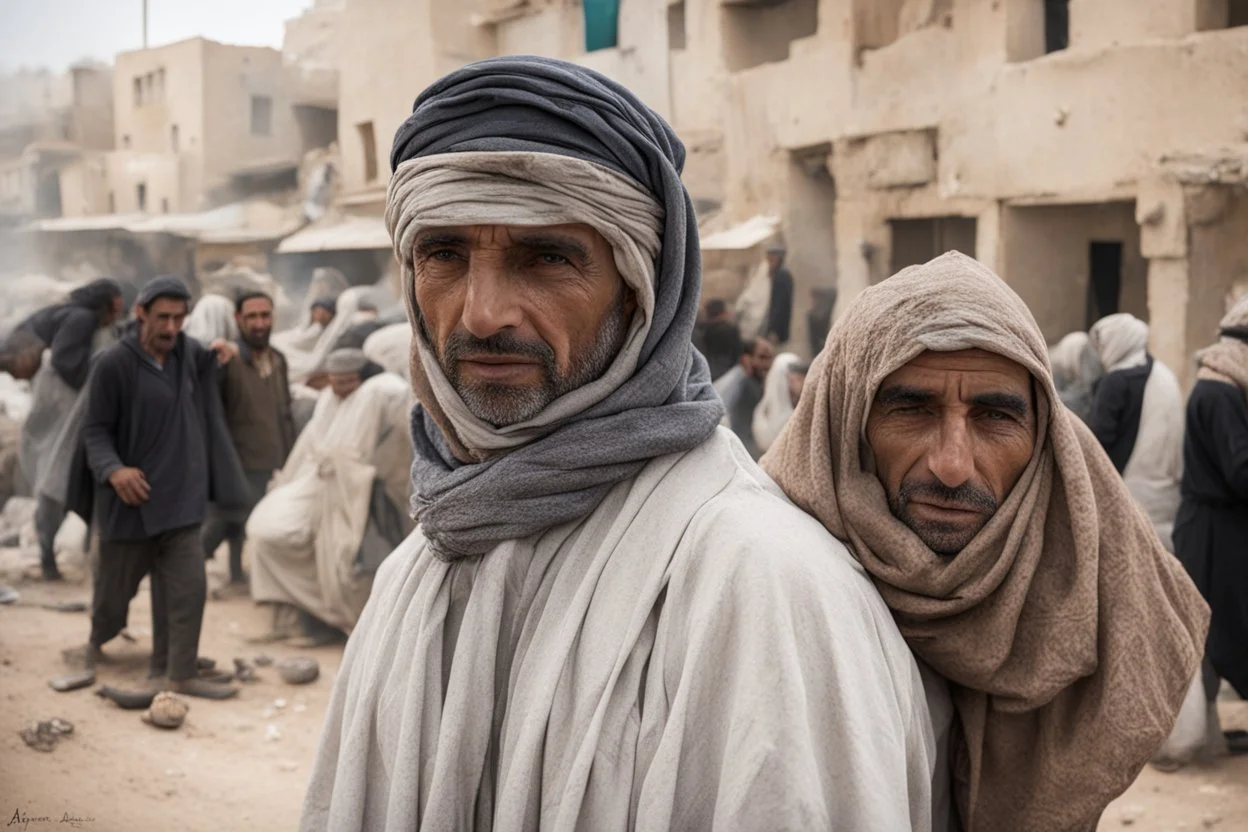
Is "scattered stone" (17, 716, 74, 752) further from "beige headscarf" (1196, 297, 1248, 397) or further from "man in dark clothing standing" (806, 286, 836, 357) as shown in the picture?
"man in dark clothing standing" (806, 286, 836, 357)

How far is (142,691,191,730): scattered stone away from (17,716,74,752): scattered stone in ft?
1.12

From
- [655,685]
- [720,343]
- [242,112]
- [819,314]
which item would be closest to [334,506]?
[720,343]

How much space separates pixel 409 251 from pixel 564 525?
0.45 meters

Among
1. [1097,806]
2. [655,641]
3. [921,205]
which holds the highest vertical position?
[921,205]

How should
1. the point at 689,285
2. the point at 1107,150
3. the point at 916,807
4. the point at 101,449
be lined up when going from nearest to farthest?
the point at 916,807 → the point at 689,285 → the point at 101,449 → the point at 1107,150

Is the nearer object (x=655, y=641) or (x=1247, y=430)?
(x=655, y=641)

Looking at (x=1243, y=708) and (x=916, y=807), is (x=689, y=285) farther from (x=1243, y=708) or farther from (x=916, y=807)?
(x=1243, y=708)

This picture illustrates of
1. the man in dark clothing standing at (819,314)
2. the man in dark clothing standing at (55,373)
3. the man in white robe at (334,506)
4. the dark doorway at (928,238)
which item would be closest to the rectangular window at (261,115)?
the man in dark clothing standing at (819,314)

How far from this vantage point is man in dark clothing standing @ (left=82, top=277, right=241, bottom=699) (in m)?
5.36

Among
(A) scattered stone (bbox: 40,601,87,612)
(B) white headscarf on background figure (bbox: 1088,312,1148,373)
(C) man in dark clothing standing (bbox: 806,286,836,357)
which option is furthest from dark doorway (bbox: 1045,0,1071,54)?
(A) scattered stone (bbox: 40,601,87,612)

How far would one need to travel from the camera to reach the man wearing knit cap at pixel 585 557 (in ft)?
4.39

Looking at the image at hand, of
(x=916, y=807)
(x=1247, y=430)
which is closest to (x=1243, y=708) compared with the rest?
(x=1247, y=430)

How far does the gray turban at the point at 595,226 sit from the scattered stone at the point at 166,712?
4311 millimetres

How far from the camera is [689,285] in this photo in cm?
166
